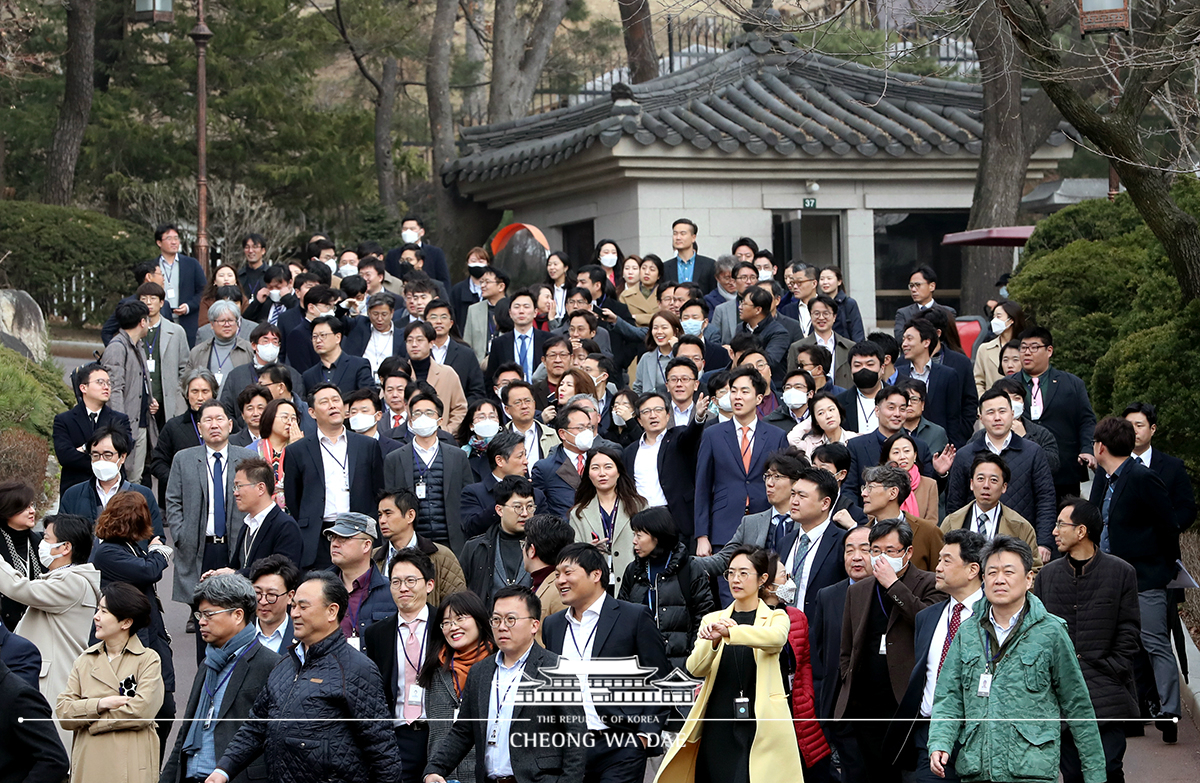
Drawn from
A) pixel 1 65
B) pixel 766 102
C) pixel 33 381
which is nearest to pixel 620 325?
pixel 33 381

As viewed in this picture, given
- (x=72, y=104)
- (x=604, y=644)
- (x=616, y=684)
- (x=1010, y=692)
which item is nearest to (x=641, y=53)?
(x=72, y=104)

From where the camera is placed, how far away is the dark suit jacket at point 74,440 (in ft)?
34.4

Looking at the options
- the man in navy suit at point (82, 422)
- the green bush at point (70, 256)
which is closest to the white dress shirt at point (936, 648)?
the man in navy suit at point (82, 422)

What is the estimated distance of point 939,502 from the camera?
1009 centimetres

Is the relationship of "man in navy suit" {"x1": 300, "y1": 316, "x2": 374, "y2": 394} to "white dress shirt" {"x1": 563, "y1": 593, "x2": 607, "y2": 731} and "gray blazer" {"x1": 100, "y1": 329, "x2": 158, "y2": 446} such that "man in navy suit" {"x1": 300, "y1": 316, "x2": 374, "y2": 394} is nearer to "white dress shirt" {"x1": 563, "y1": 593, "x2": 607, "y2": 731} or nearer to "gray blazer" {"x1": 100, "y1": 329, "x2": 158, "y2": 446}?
"gray blazer" {"x1": 100, "y1": 329, "x2": 158, "y2": 446}

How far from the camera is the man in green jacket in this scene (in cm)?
609

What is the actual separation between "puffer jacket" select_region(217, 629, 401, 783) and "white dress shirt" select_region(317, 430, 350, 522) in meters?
3.25

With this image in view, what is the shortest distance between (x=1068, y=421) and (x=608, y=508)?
3.92 metres

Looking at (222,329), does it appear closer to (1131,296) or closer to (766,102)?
(1131,296)

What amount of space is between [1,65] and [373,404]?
1430 centimetres

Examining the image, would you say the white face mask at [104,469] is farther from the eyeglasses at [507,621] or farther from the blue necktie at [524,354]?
the blue necktie at [524,354]

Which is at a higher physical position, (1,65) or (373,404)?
(1,65)

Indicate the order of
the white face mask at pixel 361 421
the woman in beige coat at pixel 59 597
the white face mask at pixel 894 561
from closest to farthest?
the white face mask at pixel 894 561 → the woman in beige coat at pixel 59 597 → the white face mask at pixel 361 421

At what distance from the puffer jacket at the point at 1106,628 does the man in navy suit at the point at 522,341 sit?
249 inches
